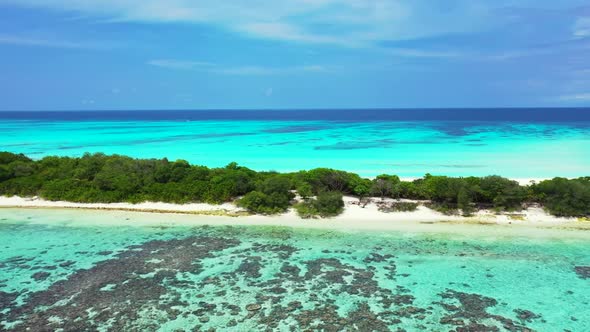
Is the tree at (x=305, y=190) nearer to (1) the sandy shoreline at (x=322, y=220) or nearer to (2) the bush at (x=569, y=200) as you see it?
(1) the sandy shoreline at (x=322, y=220)

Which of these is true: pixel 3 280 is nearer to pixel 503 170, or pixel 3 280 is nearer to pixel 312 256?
pixel 312 256

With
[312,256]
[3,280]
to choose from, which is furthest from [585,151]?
[3,280]

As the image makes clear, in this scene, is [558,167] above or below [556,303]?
above

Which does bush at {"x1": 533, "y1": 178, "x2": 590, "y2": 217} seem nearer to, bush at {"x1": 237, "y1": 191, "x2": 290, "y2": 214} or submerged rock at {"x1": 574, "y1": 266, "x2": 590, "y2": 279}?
submerged rock at {"x1": 574, "y1": 266, "x2": 590, "y2": 279}

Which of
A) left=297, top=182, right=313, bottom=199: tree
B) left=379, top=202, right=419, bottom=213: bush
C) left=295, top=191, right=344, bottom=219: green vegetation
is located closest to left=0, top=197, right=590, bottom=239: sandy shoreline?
left=379, top=202, right=419, bottom=213: bush

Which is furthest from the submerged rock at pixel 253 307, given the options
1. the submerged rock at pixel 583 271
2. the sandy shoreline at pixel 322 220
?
the submerged rock at pixel 583 271

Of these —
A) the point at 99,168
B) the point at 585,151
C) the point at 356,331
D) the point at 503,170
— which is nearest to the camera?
the point at 356,331
